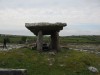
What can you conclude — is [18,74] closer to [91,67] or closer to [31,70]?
[31,70]

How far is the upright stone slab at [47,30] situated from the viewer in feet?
113

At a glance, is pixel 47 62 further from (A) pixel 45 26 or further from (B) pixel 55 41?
(B) pixel 55 41

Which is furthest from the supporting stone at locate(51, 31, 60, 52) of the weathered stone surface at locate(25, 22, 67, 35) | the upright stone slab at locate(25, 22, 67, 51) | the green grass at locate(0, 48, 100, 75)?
the green grass at locate(0, 48, 100, 75)

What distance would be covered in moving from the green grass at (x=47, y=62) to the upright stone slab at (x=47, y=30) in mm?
1840

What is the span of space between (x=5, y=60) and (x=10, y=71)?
10.9 meters

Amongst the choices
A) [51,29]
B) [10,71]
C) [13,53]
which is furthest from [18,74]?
[51,29]

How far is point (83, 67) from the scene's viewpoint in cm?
2942

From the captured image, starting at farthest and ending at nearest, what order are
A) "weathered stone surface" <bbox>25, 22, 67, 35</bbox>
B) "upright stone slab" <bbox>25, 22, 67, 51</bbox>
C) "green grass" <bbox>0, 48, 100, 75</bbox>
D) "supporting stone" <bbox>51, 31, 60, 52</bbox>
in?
"supporting stone" <bbox>51, 31, 60, 52</bbox> → "upright stone slab" <bbox>25, 22, 67, 51</bbox> → "weathered stone surface" <bbox>25, 22, 67, 35</bbox> → "green grass" <bbox>0, 48, 100, 75</bbox>

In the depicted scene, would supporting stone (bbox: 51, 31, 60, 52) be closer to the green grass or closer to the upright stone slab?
the upright stone slab

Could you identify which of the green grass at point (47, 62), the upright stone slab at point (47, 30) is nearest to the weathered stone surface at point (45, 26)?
the upright stone slab at point (47, 30)

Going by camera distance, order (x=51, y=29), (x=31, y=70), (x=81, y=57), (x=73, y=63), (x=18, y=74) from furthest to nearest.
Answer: (x=51, y=29), (x=81, y=57), (x=73, y=63), (x=31, y=70), (x=18, y=74)

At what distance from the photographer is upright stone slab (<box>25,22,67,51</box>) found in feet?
113

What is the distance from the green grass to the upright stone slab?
1840mm

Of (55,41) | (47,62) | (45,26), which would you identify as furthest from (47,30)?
(47,62)
